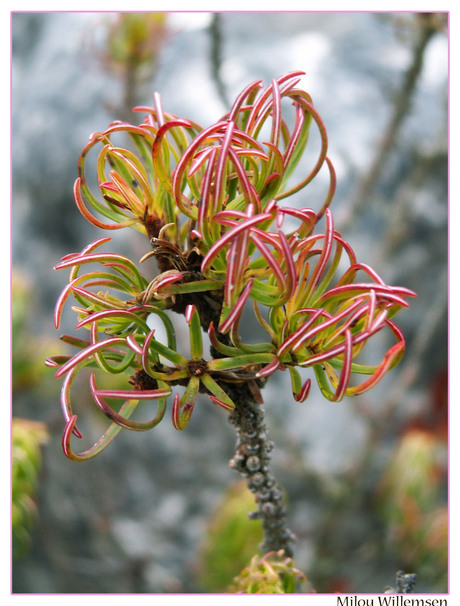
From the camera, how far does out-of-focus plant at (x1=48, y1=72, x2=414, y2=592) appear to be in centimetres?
20

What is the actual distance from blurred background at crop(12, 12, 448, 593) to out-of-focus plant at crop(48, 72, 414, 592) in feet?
2.03

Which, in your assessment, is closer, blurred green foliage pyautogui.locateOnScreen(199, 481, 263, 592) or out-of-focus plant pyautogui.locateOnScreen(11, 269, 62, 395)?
blurred green foliage pyautogui.locateOnScreen(199, 481, 263, 592)

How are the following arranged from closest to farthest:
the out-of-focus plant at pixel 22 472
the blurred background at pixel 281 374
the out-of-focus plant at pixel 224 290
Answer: the out-of-focus plant at pixel 224 290 → the out-of-focus plant at pixel 22 472 → the blurred background at pixel 281 374

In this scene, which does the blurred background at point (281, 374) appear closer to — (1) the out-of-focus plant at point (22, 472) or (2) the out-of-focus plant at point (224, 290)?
(1) the out-of-focus plant at point (22, 472)

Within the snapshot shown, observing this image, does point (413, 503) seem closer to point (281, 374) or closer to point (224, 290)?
point (281, 374)

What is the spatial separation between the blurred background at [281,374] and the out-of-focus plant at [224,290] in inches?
24.4

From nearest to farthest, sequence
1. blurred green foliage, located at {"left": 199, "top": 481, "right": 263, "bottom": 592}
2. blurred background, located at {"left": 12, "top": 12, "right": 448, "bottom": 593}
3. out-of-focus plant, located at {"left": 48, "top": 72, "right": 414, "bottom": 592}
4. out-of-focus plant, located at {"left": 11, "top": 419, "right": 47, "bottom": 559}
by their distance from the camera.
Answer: out-of-focus plant, located at {"left": 48, "top": 72, "right": 414, "bottom": 592} → out-of-focus plant, located at {"left": 11, "top": 419, "right": 47, "bottom": 559} → blurred green foliage, located at {"left": 199, "top": 481, "right": 263, "bottom": 592} → blurred background, located at {"left": 12, "top": 12, "right": 448, "bottom": 593}

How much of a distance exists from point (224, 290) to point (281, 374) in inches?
30.1

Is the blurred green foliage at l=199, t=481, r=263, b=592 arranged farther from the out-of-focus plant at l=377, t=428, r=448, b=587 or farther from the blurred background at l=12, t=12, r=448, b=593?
the out-of-focus plant at l=377, t=428, r=448, b=587

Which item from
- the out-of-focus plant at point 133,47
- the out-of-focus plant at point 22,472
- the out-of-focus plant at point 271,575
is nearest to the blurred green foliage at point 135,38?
the out-of-focus plant at point 133,47

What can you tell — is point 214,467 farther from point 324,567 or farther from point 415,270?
point 415,270

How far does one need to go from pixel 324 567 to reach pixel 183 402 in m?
0.86

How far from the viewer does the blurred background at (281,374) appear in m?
0.90

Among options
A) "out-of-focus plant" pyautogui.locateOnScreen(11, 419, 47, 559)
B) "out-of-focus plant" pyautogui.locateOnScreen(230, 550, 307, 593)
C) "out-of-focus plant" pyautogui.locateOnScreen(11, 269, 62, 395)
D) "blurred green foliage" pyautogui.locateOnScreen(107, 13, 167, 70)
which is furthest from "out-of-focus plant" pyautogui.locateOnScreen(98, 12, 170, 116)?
"out-of-focus plant" pyautogui.locateOnScreen(230, 550, 307, 593)
